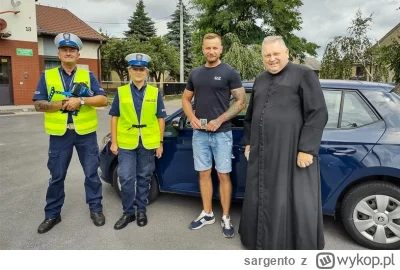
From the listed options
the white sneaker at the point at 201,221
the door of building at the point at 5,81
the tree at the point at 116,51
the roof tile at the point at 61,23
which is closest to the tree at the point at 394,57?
the white sneaker at the point at 201,221

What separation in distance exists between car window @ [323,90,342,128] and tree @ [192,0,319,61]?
1958cm

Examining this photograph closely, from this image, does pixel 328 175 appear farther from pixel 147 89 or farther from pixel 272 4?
pixel 272 4

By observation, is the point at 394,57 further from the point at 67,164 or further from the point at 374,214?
the point at 67,164

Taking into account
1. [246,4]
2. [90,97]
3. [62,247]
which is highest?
[246,4]

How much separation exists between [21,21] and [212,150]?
16690 mm

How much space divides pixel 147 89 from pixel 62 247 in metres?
1.75

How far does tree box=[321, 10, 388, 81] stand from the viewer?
10.8 meters

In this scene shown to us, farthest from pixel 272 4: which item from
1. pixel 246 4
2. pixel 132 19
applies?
pixel 132 19

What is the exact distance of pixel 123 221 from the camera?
340 cm

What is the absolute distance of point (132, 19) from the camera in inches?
1451

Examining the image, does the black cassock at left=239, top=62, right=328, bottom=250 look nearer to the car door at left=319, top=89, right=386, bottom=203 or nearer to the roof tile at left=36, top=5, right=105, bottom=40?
the car door at left=319, top=89, right=386, bottom=203

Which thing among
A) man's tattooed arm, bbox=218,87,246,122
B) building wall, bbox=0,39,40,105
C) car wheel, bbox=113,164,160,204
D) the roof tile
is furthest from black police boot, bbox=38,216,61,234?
the roof tile

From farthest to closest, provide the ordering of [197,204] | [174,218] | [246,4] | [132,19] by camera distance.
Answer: [132,19] < [246,4] < [197,204] < [174,218]
